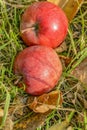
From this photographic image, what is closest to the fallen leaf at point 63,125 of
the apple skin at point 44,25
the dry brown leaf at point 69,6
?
the apple skin at point 44,25

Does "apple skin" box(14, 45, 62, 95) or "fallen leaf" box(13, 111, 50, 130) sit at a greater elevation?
"apple skin" box(14, 45, 62, 95)

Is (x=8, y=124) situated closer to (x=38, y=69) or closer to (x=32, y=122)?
(x=32, y=122)

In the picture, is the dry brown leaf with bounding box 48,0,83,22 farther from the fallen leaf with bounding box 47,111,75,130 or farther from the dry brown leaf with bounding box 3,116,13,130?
the dry brown leaf with bounding box 3,116,13,130

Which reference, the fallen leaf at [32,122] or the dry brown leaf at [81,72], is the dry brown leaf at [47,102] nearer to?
the fallen leaf at [32,122]

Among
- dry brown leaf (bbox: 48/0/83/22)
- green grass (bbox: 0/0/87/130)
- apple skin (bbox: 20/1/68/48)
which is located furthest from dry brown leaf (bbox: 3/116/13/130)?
dry brown leaf (bbox: 48/0/83/22)

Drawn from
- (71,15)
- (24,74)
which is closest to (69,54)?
(71,15)

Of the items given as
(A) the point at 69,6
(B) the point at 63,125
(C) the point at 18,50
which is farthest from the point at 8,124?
(A) the point at 69,6
